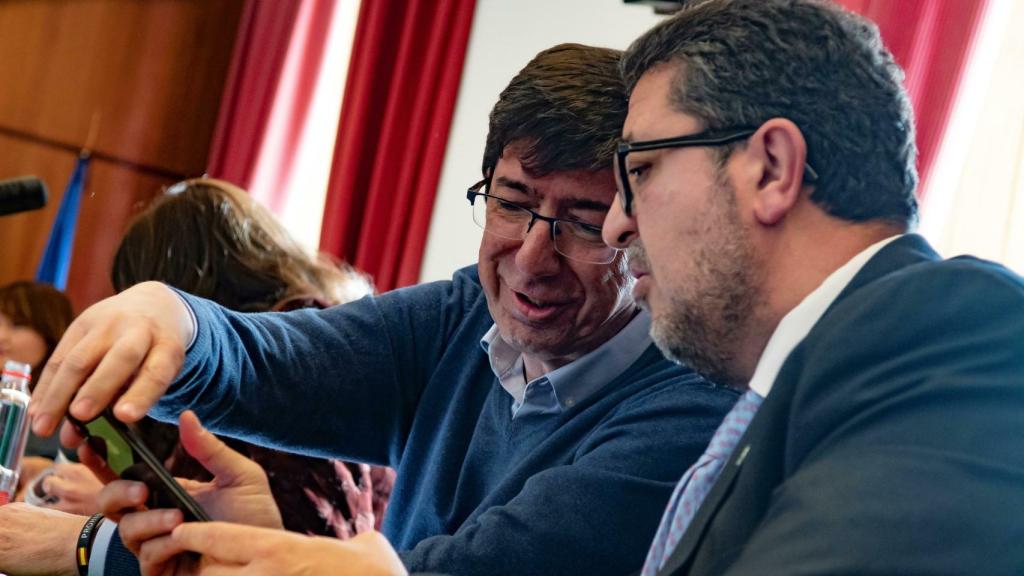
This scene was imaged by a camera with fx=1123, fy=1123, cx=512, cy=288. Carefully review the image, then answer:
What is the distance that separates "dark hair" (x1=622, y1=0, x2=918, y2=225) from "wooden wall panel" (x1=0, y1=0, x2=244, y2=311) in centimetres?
371

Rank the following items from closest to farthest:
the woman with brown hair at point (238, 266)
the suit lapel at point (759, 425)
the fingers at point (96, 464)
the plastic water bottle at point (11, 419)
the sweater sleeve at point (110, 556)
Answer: the suit lapel at point (759, 425) → the fingers at point (96, 464) → the sweater sleeve at point (110, 556) → the plastic water bottle at point (11, 419) → the woman with brown hair at point (238, 266)

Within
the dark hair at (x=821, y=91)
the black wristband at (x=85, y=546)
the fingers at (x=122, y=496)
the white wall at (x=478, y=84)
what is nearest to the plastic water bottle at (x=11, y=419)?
the black wristband at (x=85, y=546)

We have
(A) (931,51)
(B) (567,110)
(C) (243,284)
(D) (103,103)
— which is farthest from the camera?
(D) (103,103)

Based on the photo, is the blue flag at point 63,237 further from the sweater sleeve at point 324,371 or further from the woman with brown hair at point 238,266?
the sweater sleeve at point 324,371

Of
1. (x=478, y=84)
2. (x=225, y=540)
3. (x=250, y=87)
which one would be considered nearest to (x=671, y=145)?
(x=225, y=540)

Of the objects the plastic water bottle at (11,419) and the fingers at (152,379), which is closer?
the fingers at (152,379)

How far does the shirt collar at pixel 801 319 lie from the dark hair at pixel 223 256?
1.34 meters

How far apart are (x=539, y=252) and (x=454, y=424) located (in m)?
0.29

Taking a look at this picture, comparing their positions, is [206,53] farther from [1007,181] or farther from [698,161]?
[698,161]

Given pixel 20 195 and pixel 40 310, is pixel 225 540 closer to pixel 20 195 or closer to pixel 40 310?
pixel 20 195

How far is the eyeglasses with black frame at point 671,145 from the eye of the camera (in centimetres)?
113

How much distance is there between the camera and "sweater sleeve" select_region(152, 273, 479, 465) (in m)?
1.49

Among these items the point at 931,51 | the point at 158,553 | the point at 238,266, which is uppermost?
the point at 931,51

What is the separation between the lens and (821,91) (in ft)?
3.70
